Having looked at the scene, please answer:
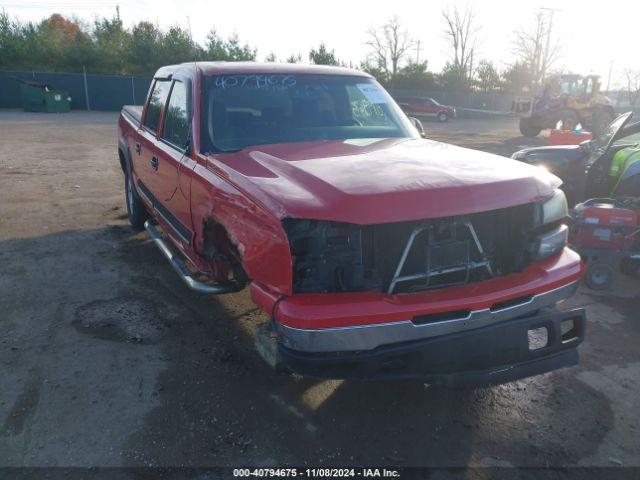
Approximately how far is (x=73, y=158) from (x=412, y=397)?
38.9 feet

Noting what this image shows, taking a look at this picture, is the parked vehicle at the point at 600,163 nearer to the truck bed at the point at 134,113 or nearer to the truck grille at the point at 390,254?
the truck grille at the point at 390,254

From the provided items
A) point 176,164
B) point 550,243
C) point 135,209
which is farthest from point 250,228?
point 135,209

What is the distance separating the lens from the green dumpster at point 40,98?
27.9 metres

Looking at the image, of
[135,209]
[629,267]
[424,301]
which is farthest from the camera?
[135,209]

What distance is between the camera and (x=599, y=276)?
16.6 ft

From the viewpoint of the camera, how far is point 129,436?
281 cm

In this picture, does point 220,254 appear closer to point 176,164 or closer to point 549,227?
point 176,164

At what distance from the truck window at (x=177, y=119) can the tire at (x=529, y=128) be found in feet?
71.0

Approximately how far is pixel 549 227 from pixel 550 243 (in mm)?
136

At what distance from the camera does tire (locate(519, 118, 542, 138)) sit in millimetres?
22969

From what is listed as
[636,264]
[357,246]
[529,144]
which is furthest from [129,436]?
[529,144]

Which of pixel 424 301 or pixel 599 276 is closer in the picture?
pixel 424 301

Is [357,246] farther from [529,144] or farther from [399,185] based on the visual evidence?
[529,144]

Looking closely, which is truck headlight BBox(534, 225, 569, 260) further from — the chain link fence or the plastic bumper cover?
the chain link fence
